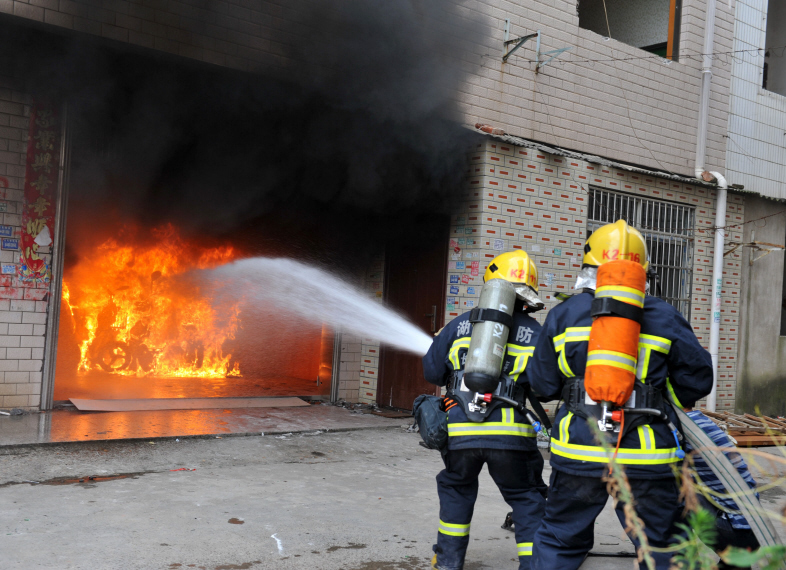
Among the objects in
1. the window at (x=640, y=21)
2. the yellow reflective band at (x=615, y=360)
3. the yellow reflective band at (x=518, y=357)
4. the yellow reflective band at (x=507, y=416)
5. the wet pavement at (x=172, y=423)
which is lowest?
the wet pavement at (x=172, y=423)

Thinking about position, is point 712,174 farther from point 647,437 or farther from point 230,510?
point 230,510

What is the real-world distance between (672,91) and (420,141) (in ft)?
14.1

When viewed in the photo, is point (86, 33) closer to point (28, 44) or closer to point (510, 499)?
point (28, 44)

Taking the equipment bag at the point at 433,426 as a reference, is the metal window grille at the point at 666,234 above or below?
above

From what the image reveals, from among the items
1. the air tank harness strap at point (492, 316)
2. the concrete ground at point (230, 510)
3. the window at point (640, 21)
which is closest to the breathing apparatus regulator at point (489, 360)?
the air tank harness strap at point (492, 316)

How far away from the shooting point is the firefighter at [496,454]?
3609 mm

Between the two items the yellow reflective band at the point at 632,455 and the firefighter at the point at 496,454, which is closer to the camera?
the yellow reflective band at the point at 632,455

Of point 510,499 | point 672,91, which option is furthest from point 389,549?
point 672,91

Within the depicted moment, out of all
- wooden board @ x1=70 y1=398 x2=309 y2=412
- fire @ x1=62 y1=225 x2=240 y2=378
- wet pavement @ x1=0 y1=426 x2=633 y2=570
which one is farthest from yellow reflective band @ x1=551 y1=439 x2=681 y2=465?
fire @ x1=62 y1=225 x2=240 y2=378

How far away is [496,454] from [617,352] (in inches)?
37.9

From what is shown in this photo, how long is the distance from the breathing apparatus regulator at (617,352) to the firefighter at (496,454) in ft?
1.96

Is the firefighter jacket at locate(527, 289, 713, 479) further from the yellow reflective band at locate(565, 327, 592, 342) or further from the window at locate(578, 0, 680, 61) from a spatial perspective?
the window at locate(578, 0, 680, 61)

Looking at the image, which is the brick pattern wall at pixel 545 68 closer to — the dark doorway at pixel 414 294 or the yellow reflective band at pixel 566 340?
the dark doorway at pixel 414 294

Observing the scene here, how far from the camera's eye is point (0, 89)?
6.77 metres
